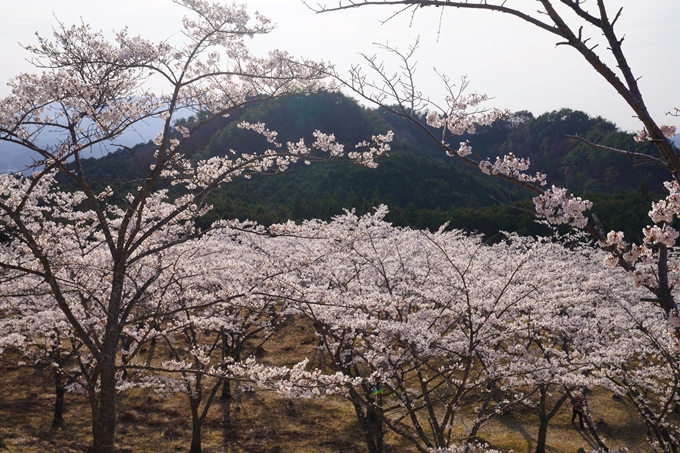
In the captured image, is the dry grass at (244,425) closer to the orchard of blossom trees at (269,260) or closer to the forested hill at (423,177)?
the orchard of blossom trees at (269,260)

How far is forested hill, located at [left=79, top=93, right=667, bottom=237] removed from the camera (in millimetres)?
26781

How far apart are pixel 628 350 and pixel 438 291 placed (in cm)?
403

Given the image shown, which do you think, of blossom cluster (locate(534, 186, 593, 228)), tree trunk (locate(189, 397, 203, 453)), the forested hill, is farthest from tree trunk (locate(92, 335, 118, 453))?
the forested hill

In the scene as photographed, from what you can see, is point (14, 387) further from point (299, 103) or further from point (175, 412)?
point (299, 103)

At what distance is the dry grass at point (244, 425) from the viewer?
408 inches

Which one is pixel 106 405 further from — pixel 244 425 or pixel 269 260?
pixel 244 425

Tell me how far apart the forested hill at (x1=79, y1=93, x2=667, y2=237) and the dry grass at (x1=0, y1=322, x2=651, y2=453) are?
20.6 feet

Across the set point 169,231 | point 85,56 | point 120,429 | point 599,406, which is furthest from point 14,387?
point 599,406

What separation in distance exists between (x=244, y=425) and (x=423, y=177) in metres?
27.7

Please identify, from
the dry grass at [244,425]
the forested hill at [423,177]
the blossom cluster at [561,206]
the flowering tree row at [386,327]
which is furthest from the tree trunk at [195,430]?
the blossom cluster at [561,206]

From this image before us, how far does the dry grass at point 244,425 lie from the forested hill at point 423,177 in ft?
20.6

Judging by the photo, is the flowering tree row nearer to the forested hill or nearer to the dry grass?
the dry grass

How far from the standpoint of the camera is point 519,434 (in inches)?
464

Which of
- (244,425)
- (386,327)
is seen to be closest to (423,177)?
(244,425)
